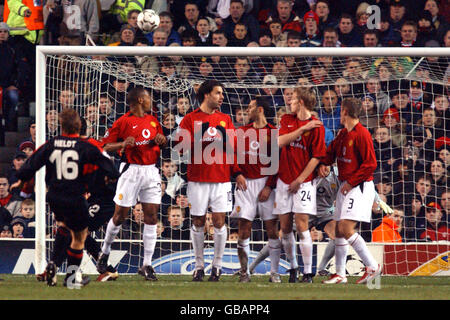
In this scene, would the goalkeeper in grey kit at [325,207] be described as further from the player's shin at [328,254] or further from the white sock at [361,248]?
the white sock at [361,248]

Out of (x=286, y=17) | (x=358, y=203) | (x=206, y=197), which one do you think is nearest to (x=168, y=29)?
(x=286, y=17)

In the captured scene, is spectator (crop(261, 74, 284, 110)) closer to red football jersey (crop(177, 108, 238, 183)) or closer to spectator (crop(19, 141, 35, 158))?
red football jersey (crop(177, 108, 238, 183))

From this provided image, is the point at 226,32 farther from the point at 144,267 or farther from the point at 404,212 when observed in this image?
the point at 144,267

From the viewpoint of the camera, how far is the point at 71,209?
871cm

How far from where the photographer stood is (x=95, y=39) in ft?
46.7

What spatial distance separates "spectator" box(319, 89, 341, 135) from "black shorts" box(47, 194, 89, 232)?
14.8 feet

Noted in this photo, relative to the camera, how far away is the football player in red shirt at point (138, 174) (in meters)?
10.3

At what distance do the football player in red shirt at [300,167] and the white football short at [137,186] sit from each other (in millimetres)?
1333

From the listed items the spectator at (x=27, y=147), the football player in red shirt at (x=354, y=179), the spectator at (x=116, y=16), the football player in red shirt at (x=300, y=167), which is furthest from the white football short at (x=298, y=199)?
the spectator at (x=116, y=16)

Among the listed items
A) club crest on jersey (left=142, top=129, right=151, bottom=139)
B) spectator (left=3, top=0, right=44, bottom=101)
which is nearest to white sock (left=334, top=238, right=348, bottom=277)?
club crest on jersey (left=142, top=129, right=151, bottom=139)

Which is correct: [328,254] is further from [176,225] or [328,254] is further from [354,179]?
[176,225]

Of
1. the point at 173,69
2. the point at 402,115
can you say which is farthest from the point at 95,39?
the point at 402,115

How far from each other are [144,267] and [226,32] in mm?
5334

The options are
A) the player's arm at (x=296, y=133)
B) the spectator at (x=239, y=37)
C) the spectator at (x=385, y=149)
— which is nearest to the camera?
the player's arm at (x=296, y=133)
